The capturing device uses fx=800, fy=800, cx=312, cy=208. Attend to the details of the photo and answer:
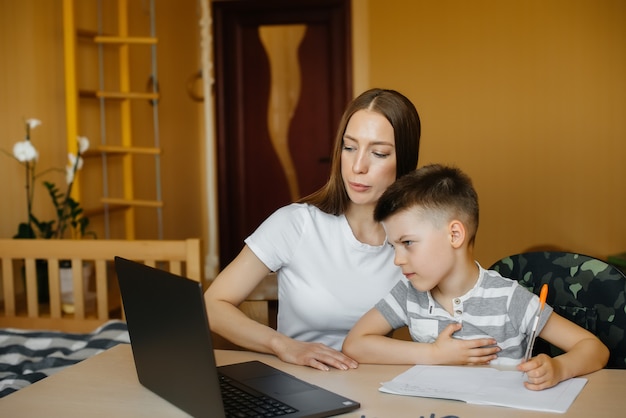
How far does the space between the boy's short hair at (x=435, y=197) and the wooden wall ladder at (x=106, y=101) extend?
2.32 metres

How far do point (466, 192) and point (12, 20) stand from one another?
2635 mm

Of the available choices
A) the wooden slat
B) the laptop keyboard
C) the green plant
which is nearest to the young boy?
the laptop keyboard

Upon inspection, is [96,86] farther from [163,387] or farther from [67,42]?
[163,387]

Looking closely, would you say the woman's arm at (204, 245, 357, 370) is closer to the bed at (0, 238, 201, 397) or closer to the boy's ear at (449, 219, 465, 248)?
the boy's ear at (449, 219, 465, 248)

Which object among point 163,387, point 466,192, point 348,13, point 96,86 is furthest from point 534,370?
point 348,13

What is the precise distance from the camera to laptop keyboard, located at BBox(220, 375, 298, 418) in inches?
45.2

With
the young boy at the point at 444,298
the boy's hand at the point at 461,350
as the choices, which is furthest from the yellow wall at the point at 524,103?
the boy's hand at the point at 461,350

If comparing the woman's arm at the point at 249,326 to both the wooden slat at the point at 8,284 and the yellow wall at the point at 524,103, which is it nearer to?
the wooden slat at the point at 8,284

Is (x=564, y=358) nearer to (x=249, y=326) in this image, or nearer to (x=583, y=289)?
(x=583, y=289)

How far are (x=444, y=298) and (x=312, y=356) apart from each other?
11.2 inches

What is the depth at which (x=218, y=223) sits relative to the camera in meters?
5.48

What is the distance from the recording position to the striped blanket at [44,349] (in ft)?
6.39

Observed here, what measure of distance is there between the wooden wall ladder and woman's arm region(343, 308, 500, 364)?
235cm

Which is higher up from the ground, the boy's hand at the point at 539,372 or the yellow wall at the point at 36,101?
the yellow wall at the point at 36,101
